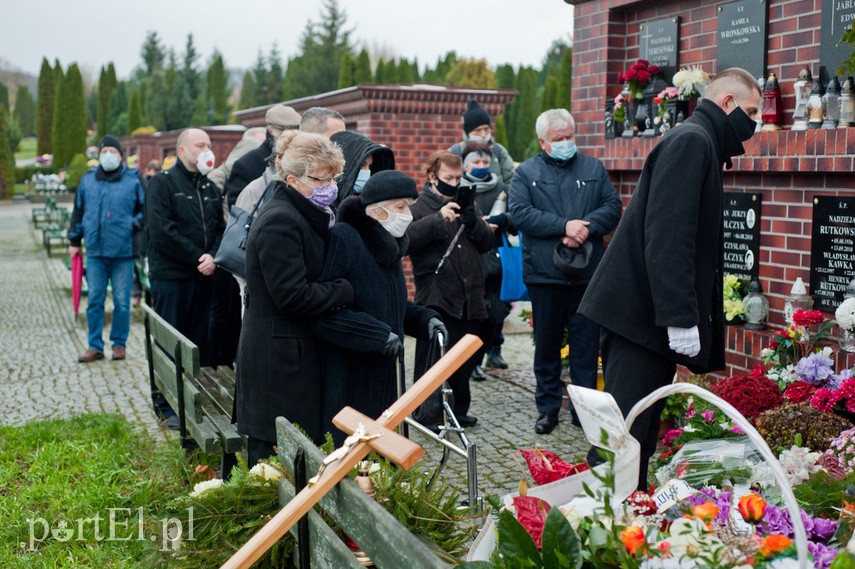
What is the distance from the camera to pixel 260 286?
4277 millimetres

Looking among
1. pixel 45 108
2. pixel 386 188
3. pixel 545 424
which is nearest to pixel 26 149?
pixel 45 108

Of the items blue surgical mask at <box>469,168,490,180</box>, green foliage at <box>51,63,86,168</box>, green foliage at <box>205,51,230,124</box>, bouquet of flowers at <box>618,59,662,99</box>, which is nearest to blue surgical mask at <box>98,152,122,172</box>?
blue surgical mask at <box>469,168,490,180</box>

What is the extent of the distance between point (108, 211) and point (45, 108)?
173 ft

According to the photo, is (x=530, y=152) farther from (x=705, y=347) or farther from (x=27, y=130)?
(x=27, y=130)

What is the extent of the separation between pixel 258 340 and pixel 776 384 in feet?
8.77

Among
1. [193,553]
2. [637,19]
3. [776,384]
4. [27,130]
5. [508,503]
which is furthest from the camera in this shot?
[27,130]

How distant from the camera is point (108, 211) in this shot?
938 cm

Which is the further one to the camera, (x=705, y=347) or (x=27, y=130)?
(x=27, y=130)

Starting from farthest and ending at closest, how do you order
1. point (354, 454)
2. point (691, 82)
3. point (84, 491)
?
point (691, 82) < point (84, 491) < point (354, 454)

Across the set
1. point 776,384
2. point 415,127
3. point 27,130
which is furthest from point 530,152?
point 27,130

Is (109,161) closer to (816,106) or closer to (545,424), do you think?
(545,424)

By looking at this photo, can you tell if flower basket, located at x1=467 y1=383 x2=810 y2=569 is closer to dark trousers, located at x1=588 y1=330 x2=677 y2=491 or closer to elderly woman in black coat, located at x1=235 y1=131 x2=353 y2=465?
dark trousers, located at x1=588 y1=330 x2=677 y2=491

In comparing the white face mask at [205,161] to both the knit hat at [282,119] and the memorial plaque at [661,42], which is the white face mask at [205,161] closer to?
the knit hat at [282,119]

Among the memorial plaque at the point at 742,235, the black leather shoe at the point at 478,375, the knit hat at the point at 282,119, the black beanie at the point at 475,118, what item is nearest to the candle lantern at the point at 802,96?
the memorial plaque at the point at 742,235
